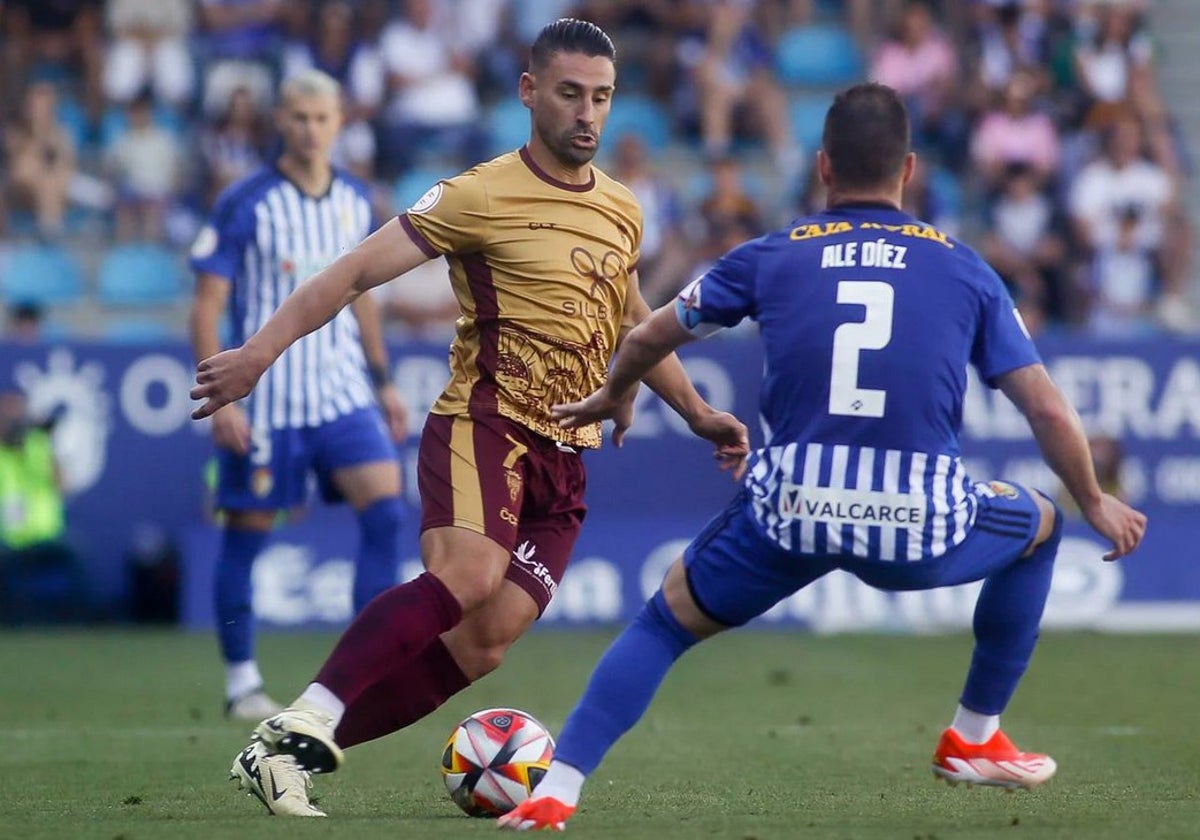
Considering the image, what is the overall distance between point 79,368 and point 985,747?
30.7ft

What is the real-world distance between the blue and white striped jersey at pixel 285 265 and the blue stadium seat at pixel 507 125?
797 centimetres

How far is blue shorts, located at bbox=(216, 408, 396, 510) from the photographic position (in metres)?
8.87

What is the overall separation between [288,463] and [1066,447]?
178 inches

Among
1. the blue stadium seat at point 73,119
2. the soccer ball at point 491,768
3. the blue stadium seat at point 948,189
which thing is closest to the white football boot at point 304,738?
the soccer ball at point 491,768

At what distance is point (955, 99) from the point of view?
682 inches

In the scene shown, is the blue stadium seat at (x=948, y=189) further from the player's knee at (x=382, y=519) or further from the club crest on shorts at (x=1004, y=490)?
the club crest on shorts at (x=1004, y=490)

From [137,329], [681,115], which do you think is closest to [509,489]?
[137,329]

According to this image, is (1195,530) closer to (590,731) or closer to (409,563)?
(409,563)

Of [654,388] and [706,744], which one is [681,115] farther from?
[654,388]

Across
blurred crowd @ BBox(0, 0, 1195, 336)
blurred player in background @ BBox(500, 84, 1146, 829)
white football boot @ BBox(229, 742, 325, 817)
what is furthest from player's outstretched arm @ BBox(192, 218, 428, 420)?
blurred crowd @ BBox(0, 0, 1195, 336)

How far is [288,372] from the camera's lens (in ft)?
29.5

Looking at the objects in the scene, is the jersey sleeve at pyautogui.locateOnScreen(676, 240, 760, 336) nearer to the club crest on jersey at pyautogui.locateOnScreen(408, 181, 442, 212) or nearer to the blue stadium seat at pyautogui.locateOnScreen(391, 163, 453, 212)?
the club crest on jersey at pyautogui.locateOnScreen(408, 181, 442, 212)

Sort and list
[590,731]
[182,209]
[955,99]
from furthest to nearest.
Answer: [955,99] < [182,209] < [590,731]

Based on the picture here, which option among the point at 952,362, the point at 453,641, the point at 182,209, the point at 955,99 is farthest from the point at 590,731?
the point at 955,99
